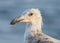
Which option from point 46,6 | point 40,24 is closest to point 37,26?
point 40,24

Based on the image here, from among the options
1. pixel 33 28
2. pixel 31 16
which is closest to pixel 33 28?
pixel 33 28

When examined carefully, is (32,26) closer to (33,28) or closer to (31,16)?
(33,28)

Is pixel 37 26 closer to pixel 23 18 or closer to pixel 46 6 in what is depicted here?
pixel 23 18

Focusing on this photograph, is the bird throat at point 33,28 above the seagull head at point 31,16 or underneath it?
underneath

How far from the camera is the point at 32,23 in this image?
11.4 meters

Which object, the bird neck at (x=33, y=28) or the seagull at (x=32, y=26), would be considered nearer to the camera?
the seagull at (x=32, y=26)

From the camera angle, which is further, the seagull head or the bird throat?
Answer: the bird throat

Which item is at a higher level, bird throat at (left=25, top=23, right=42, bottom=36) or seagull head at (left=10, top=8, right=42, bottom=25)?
seagull head at (left=10, top=8, right=42, bottom=25)

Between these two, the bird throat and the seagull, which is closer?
the seagull

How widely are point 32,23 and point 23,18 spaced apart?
40 centimetres

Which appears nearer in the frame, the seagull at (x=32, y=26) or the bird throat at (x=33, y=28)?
the seagull at (x=32, y=26)

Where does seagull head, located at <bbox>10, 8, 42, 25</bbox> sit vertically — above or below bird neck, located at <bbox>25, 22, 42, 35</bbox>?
above

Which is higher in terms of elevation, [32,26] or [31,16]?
[31,16]

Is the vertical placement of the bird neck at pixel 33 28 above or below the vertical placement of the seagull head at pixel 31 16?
below
